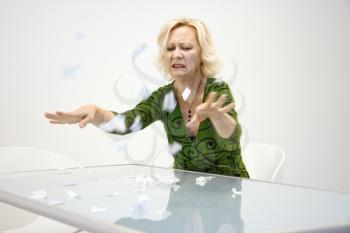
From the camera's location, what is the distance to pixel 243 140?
3.09m

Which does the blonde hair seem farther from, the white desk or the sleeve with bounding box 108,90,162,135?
the white desk

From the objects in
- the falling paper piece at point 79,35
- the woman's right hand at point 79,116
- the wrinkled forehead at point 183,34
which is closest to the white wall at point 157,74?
the falling paper piece at point 79,35

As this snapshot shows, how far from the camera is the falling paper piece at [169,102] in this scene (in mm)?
1775

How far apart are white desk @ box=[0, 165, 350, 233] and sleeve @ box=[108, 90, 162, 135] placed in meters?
0.26

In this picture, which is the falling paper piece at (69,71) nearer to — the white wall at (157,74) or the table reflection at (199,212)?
the white wall at (157,74)

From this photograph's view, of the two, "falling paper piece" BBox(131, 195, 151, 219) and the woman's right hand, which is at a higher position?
the woman's right hand

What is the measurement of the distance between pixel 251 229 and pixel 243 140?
2407mm

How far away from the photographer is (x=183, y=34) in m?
1.79

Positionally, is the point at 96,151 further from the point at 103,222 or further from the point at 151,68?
the point at 103,222

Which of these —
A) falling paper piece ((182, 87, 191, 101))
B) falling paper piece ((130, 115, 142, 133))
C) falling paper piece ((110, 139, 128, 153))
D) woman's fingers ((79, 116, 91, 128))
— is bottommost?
falling paper piece ((110, 139, 128, 153))

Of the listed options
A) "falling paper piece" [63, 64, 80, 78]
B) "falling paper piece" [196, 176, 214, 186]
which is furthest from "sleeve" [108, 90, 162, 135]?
"falling paper piece" [63, 64, 80, 78]

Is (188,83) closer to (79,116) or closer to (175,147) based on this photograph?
(175,147)

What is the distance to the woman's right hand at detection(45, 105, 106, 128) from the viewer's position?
138 centimetres

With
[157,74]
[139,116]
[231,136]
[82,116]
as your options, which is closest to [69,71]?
[157,74]
